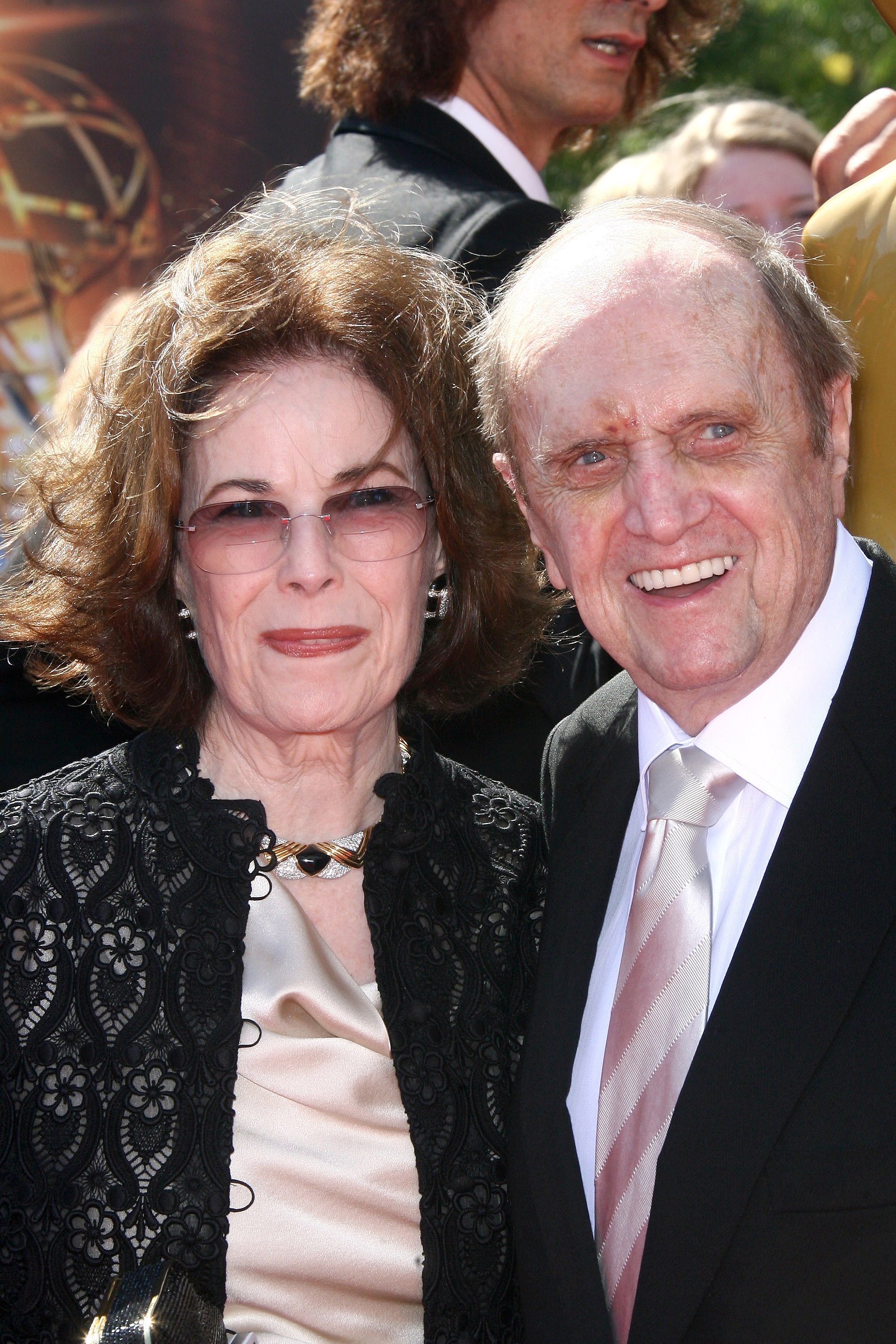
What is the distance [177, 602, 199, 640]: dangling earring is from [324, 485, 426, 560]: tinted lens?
Result: 1.18 ft

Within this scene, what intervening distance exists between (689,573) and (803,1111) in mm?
789

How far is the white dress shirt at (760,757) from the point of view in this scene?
1996mm

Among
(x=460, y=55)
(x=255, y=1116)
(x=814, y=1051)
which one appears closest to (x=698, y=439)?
(x=814, y=1051)

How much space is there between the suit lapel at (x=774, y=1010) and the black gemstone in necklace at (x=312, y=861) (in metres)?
0.84

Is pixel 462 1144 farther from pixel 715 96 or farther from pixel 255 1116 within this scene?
pixel 715 96

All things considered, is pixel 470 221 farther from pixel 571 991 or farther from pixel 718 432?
pixel 571 991

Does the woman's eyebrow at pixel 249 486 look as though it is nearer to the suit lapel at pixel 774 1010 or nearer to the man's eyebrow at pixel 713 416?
the man's eyebrow at pixel 713 416

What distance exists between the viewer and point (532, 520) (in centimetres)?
238

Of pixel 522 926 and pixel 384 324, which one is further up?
pixel 384 324

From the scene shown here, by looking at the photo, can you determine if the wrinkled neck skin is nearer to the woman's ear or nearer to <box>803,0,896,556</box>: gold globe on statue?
the woman's ear

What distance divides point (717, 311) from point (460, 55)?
158 cm

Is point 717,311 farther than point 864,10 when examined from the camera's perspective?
No

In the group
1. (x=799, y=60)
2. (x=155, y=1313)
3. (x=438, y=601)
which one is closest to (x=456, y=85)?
(x=438, y=601)

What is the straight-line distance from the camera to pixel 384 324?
2.57 meters
